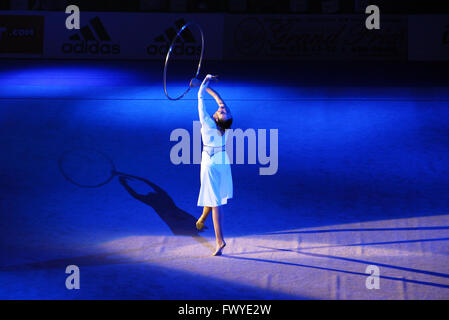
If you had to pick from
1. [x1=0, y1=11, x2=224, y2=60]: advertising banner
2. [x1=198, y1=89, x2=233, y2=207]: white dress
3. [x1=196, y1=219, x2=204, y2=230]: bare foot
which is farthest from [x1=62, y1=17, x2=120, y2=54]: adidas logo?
[x1=198, y1=89, x2=233, y2=207]: white dress

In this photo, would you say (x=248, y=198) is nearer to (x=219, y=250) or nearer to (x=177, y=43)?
(x=219, y=250)

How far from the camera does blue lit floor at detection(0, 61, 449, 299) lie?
635 centimetres

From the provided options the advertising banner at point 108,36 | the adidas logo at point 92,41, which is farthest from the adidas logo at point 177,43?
the adidas logo at point 92,41

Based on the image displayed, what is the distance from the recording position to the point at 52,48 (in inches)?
775

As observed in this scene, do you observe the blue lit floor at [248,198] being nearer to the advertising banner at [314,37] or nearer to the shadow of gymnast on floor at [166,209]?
the shadow of gymnast on floor at [166,209]

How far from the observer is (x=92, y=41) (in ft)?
63.8

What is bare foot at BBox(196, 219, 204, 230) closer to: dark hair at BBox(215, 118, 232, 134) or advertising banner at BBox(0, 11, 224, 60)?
dark hair at BBox(215, 118, 232, 134)

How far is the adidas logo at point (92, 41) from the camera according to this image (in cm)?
1930

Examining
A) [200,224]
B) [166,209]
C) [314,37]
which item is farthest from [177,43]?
[200,224]

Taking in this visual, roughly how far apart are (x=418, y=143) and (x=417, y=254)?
4239 mm

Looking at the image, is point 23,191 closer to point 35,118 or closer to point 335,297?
point 35,118

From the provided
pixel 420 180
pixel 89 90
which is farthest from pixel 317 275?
pixel 89 90

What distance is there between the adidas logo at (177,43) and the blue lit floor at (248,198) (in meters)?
4.25

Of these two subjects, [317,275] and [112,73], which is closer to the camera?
[317,275]
